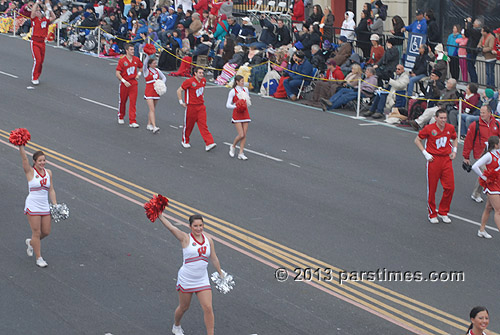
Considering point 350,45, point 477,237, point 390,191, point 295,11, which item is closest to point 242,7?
point 295,11

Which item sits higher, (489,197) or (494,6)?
(494,6)

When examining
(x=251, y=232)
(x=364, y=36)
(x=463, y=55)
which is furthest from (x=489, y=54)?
(x=251, y=232)

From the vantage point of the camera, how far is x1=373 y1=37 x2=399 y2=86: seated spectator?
2380 cm

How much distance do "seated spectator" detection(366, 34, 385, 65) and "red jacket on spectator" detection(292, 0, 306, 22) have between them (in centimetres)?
638

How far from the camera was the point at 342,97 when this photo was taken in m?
23.2

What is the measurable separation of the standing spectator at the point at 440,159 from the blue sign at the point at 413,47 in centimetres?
946

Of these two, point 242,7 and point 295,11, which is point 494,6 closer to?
point 295,11

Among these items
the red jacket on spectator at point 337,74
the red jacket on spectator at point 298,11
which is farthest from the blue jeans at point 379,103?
the red jacket on spectator at point 298,11

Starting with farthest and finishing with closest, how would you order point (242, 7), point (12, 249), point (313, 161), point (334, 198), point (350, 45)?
point (242, 7), point (350, 45), point (313, 161), point (334, 198), point (12, 249)

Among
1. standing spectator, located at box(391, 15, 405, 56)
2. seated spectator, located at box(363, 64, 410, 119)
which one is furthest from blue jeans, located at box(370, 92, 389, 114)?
standing spectator, located at box(391, 15, 405, 56)

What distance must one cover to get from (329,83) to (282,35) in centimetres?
515

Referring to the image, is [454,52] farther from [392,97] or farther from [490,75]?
[392,97]

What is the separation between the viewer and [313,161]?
17875 mm

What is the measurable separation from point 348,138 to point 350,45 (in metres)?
6.74
